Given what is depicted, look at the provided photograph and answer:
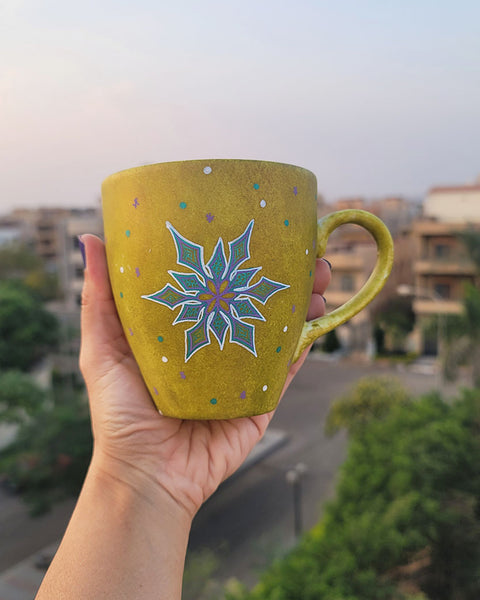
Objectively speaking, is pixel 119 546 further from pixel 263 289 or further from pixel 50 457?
pixel 50 457

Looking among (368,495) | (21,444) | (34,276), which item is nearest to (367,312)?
(368,495)

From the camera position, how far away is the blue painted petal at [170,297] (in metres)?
0.81

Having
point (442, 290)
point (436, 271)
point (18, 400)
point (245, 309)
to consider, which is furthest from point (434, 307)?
point (245, 309)

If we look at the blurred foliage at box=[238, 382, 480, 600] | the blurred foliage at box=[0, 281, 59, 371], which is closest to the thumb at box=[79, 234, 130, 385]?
the blurred foliage at box=[238, 382, 480, 600]

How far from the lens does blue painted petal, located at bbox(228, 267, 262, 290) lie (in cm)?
80

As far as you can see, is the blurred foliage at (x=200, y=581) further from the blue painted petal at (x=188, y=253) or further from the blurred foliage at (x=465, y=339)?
the blurred foliage at (x=465, y=339)

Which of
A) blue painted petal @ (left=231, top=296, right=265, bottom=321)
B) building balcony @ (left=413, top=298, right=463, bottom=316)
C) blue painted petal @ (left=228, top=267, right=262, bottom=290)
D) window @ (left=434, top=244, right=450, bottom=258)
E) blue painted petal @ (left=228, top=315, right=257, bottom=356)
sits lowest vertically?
building balcony @ (left=413, top=298, right=463, bottom=316)

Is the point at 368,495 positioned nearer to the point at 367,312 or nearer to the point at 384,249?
the point at 384,249

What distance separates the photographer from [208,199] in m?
0.79

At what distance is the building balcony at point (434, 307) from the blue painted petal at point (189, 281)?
407 inches

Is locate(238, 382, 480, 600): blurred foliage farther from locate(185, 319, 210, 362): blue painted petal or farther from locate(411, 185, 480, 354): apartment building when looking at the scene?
locate(411, 185, 480, 354): apartment building

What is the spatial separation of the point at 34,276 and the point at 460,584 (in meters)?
16.1

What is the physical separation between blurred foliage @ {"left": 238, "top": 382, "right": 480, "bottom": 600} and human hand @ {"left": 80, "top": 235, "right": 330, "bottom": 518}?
2681 millimetres

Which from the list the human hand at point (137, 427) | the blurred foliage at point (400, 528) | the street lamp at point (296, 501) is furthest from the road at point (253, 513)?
the human hand at point (137, 427)
